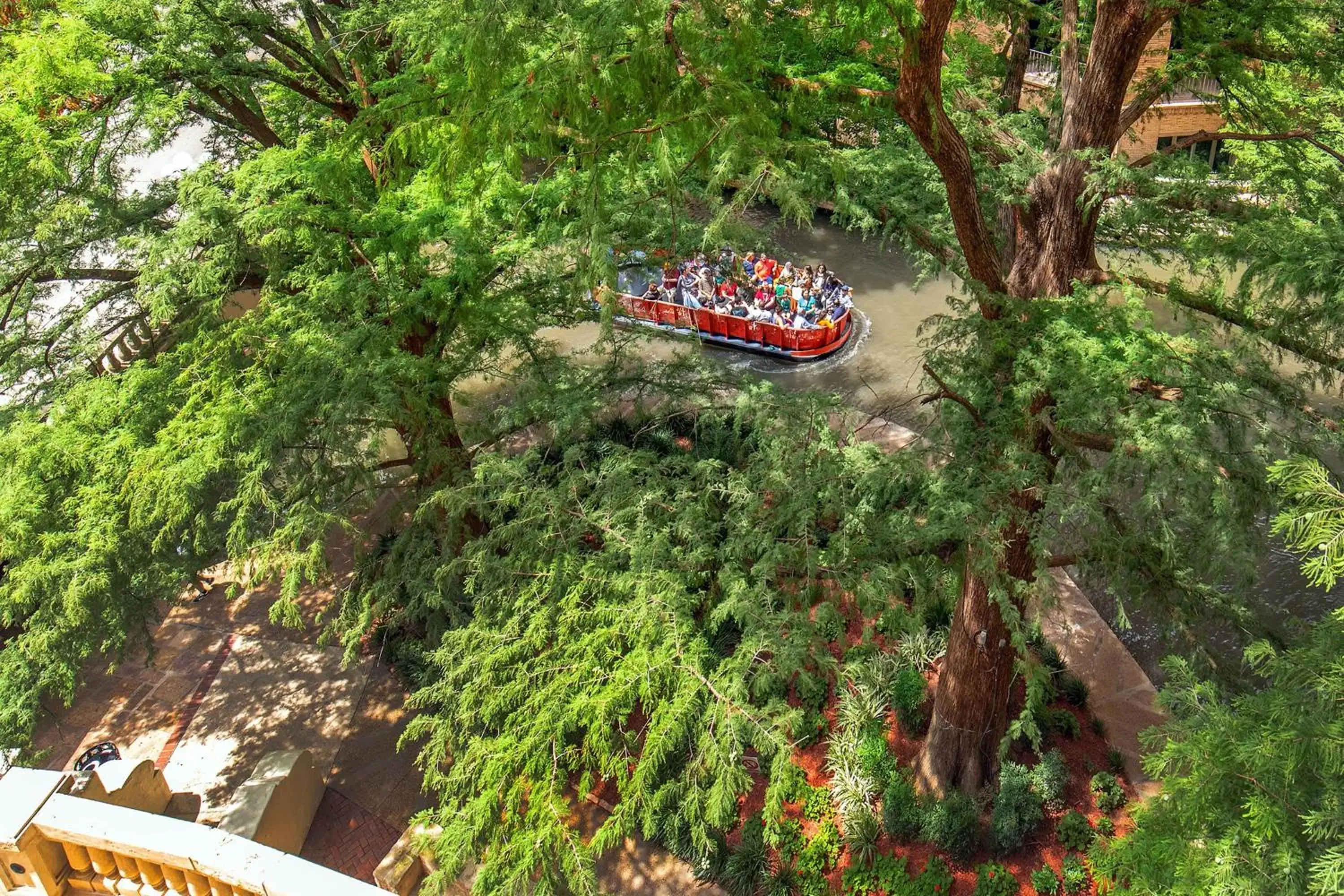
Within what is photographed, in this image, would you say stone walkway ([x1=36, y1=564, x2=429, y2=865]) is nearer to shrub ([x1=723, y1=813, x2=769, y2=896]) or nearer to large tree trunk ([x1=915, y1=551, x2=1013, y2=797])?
shrub ([x1=723, y1=813, x2=769, y2=896])

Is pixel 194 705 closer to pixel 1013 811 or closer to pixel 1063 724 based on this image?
pixel 1013 811

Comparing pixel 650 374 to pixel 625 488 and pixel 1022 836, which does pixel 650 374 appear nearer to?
pixel 625 488

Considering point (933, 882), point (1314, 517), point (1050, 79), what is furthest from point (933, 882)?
point (1050, 79)

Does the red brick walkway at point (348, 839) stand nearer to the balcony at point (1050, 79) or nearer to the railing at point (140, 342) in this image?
the railing at point (140, 342)

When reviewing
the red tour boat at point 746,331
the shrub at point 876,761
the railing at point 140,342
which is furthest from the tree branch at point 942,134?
the red tour boat at point 746,331

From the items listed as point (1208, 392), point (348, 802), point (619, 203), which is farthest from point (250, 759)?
point (1208, 392)

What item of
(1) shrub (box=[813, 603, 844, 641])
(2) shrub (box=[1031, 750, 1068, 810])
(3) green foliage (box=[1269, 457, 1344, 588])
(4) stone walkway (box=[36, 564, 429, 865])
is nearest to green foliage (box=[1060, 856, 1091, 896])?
(2) shrub (box=[1031, 750, 1068, 810])

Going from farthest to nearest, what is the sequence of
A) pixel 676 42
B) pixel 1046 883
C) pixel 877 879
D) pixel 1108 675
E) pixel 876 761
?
1. pixel 1108 675
2. pixel 876 761
3. pixel 877 879
4. pixel 1046 883
5. pixel 676 42
